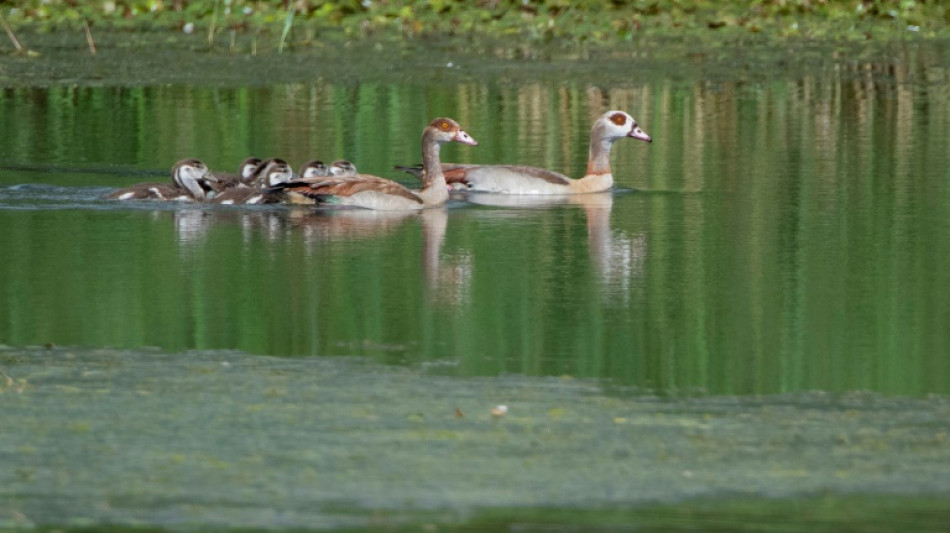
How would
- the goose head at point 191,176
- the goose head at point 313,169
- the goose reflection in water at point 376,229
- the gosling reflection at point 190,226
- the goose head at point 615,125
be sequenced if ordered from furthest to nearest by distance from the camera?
the goose head at point 615,125, the goose head at point 313,169, the goose head at point 191,176, the gosling reflection at point 190,226, the goose reflection in water at point 376,229

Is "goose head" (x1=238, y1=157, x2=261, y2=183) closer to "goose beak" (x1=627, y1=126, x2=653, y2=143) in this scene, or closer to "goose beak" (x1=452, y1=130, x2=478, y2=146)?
"goose beak" (x1=452, y1=130, x2=478, y2=146)

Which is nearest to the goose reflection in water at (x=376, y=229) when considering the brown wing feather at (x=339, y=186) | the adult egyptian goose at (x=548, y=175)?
the brown wing feather at (x=339, y=186)

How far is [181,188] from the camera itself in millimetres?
13125

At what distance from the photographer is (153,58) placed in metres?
21.3

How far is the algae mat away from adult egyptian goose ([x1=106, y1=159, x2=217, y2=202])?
213 inches

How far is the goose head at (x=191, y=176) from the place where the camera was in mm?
13133

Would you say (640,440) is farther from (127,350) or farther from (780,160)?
(780,160)

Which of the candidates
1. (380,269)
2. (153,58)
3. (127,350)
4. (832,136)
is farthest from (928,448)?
(153,58)

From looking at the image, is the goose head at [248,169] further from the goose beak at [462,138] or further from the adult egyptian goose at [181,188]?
the goose beak at [462,138]

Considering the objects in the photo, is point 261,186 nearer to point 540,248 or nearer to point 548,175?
point 548,175

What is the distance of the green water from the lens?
19.1 ft

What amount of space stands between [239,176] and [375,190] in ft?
4.71

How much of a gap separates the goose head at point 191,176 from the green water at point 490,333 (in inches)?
12.1

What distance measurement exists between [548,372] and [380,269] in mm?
2773
